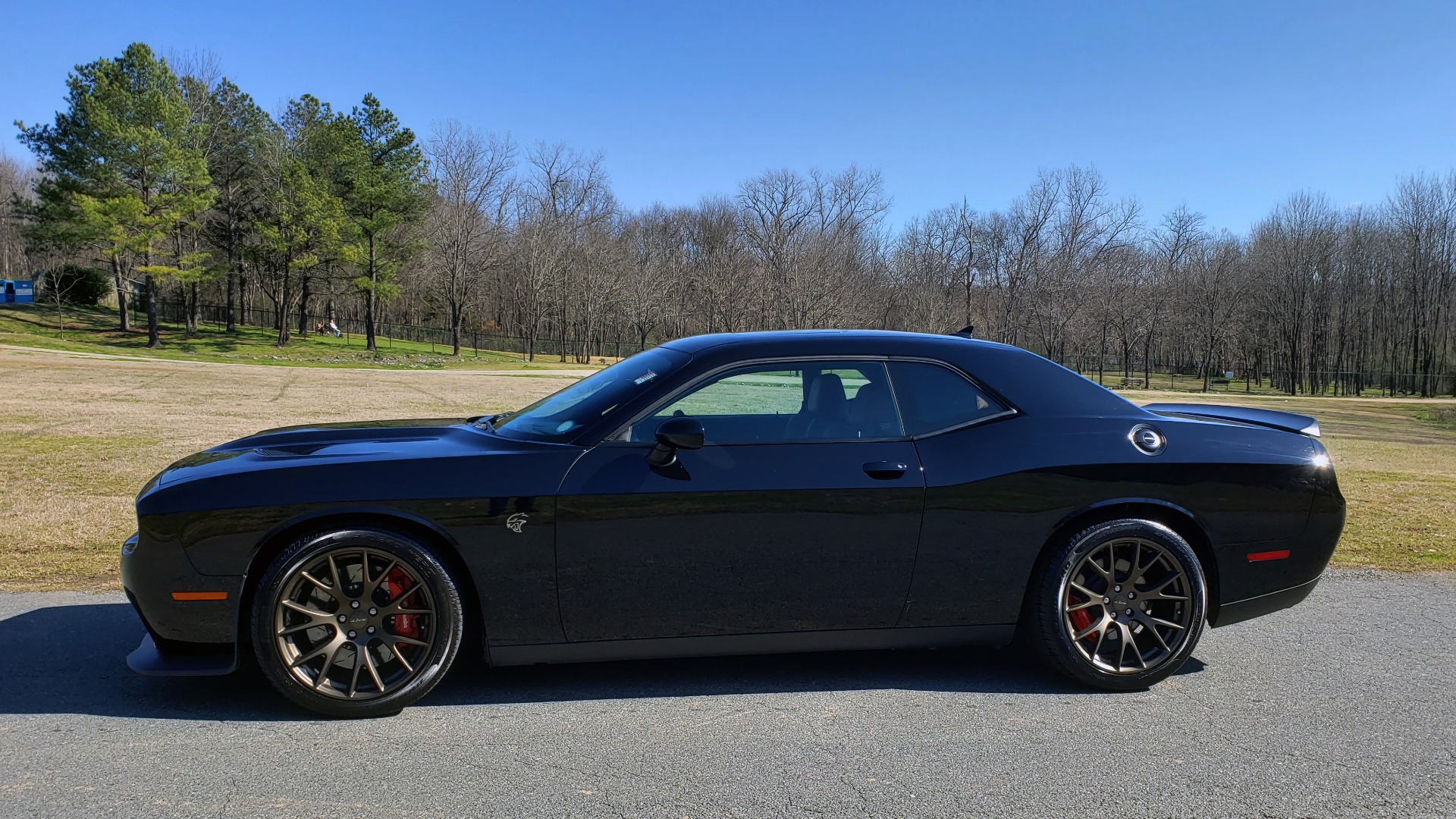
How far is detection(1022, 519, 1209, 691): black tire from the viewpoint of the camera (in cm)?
368

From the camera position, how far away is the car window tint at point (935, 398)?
377 centimetres

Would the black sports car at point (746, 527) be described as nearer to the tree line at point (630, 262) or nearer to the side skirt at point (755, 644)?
the side skirt at point (755, 644)

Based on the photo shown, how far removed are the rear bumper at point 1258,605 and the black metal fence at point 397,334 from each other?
6177 centimetres

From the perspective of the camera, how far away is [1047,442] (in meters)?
3.75

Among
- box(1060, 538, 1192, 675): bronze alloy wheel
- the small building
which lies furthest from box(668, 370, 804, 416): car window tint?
the small building

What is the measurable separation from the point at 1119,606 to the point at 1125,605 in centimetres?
3

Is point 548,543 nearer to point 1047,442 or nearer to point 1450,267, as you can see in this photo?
point 1047,442

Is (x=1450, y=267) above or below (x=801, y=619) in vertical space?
above

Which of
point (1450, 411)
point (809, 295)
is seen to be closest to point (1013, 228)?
point (809, 295)

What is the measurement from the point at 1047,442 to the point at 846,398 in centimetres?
87

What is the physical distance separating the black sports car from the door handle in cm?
1

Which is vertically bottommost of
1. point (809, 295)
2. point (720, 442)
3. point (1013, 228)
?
point (720, 442)

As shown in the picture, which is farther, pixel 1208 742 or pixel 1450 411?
pixel 1450 411

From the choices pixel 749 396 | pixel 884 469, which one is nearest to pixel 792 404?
pixel 749 396
